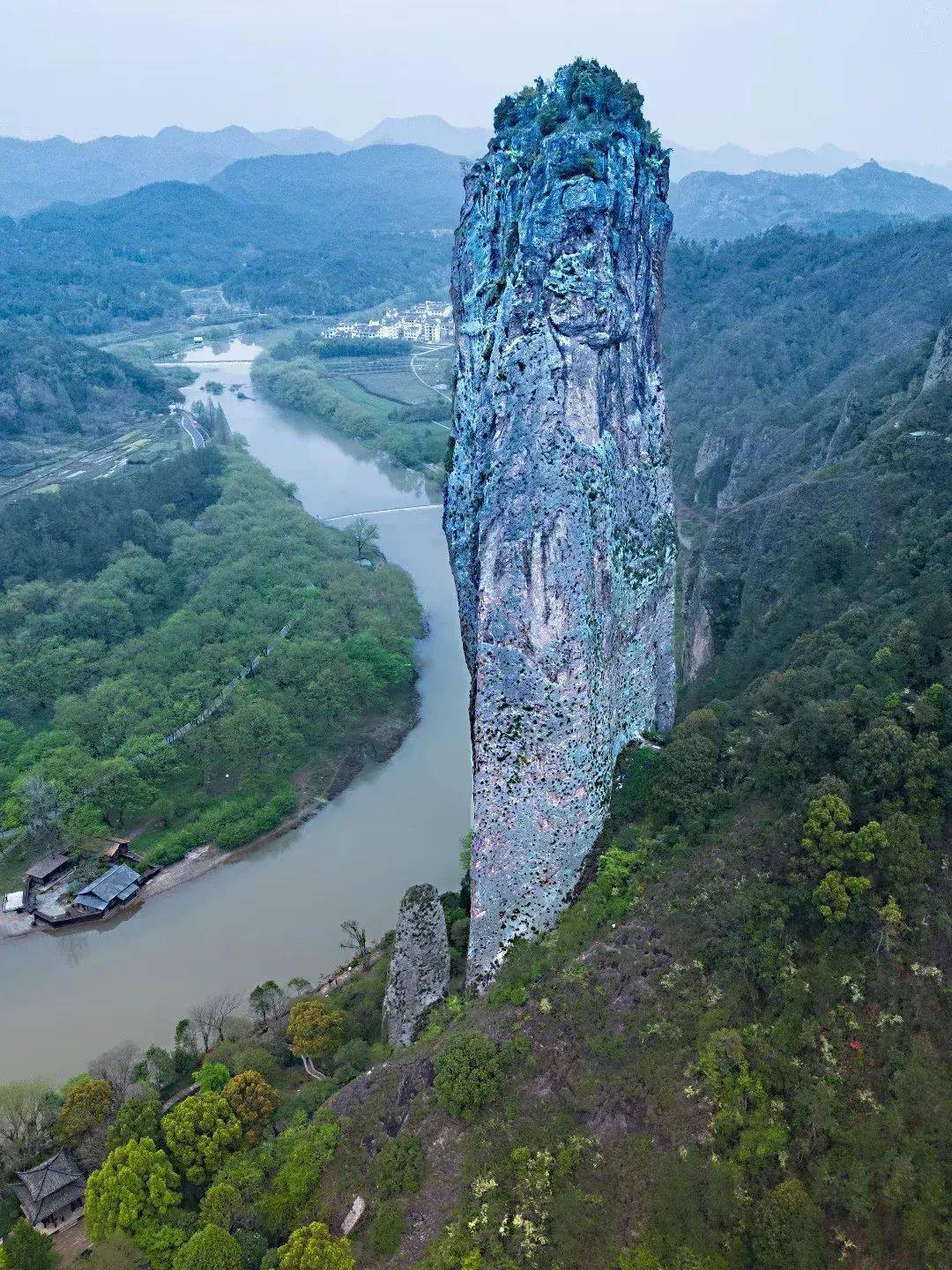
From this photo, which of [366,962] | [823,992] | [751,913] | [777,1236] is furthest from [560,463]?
[366,962]

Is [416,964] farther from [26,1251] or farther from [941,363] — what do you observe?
[941,363]

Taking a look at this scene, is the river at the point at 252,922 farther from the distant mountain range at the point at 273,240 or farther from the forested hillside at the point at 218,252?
the distant mountain range at the point at 273,240

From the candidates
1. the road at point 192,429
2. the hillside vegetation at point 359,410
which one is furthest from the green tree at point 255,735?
the road at point 192,429

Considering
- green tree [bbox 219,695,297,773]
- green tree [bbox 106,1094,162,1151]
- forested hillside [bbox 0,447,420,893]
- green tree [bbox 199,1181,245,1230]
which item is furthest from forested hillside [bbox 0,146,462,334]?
green tree [bbox 199,1181,245,1230]

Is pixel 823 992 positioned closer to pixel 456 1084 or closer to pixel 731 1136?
pixel 731 1136

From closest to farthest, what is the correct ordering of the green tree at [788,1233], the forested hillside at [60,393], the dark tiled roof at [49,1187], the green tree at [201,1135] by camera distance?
the green tree at [788,1233], the green tree at [201,1135], the dark tiled roof at [49,1187], the forested hillside at [60,393]

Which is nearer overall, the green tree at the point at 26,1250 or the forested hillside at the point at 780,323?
the green tree at the point at 26,1250

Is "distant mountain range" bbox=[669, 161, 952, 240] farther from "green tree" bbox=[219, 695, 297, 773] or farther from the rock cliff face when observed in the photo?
the rock cliff face
